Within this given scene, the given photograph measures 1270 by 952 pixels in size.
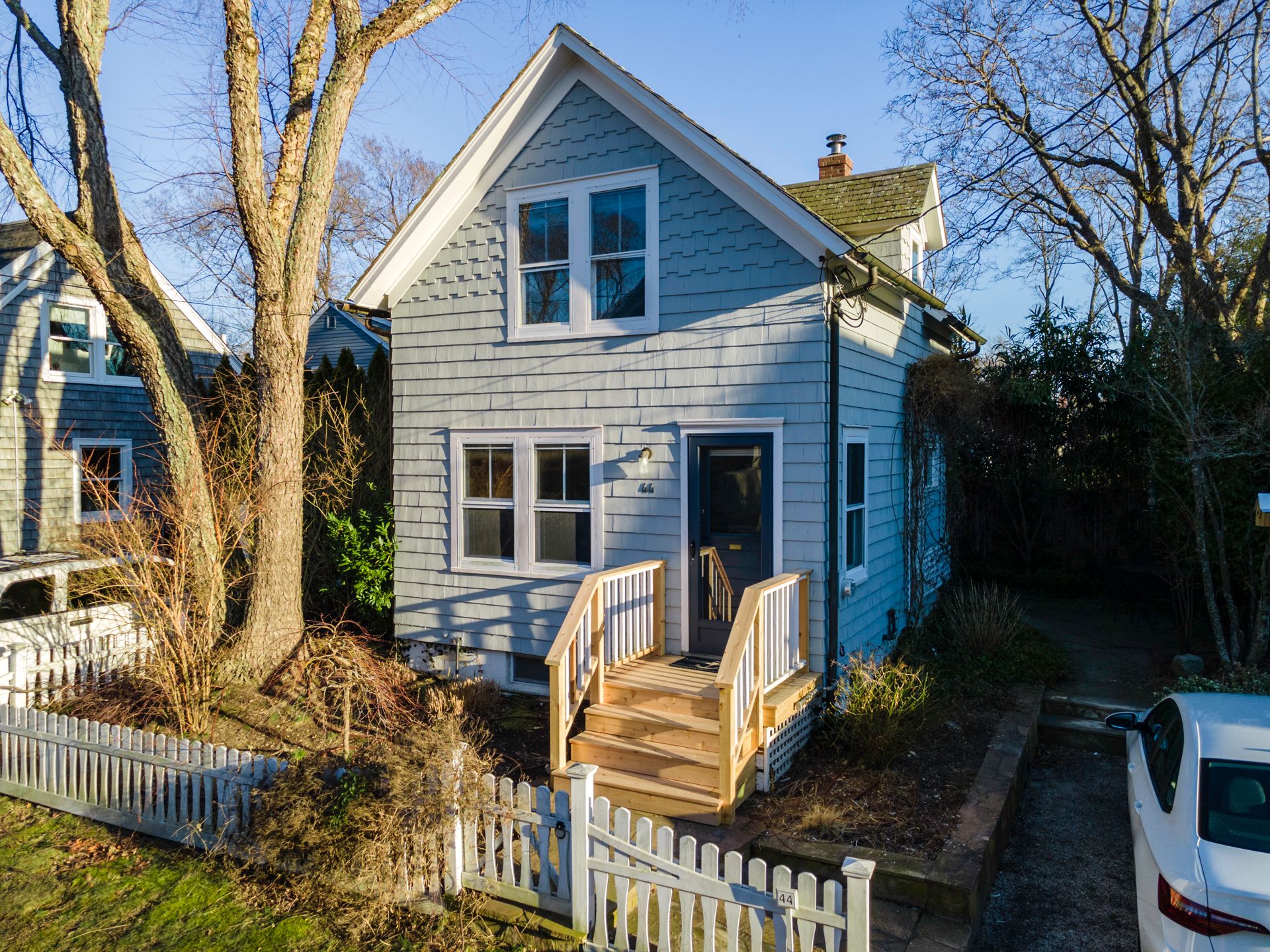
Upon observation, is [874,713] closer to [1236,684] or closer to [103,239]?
[1236,684]

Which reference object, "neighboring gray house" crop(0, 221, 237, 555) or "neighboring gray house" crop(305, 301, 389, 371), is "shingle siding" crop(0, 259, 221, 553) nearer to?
"neighboring gray house" crop(0, 221, 237, 555)

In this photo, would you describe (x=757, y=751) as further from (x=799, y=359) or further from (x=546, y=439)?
(x=546, y=439)

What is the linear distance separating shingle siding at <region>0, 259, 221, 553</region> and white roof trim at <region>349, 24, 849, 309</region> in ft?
25.5

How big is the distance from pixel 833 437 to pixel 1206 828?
4.20m

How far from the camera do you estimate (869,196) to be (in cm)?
998

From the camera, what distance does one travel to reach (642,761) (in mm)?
6414

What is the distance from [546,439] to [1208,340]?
7.83 meters

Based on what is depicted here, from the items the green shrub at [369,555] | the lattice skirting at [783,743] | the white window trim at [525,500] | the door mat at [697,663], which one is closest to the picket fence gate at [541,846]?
the lattice skirting at [783,743]

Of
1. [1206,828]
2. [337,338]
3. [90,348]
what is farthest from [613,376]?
[337,338]

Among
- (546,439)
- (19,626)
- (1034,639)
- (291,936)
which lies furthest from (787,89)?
(19,626)

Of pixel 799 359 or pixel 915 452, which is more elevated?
pixel 799 359

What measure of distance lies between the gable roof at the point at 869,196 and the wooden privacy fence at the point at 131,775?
8125 mm

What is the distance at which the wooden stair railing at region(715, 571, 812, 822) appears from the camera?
584 cm

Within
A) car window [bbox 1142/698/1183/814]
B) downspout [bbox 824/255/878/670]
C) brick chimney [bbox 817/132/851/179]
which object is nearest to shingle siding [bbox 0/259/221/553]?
downspout [bbox 824/255/878/670]
